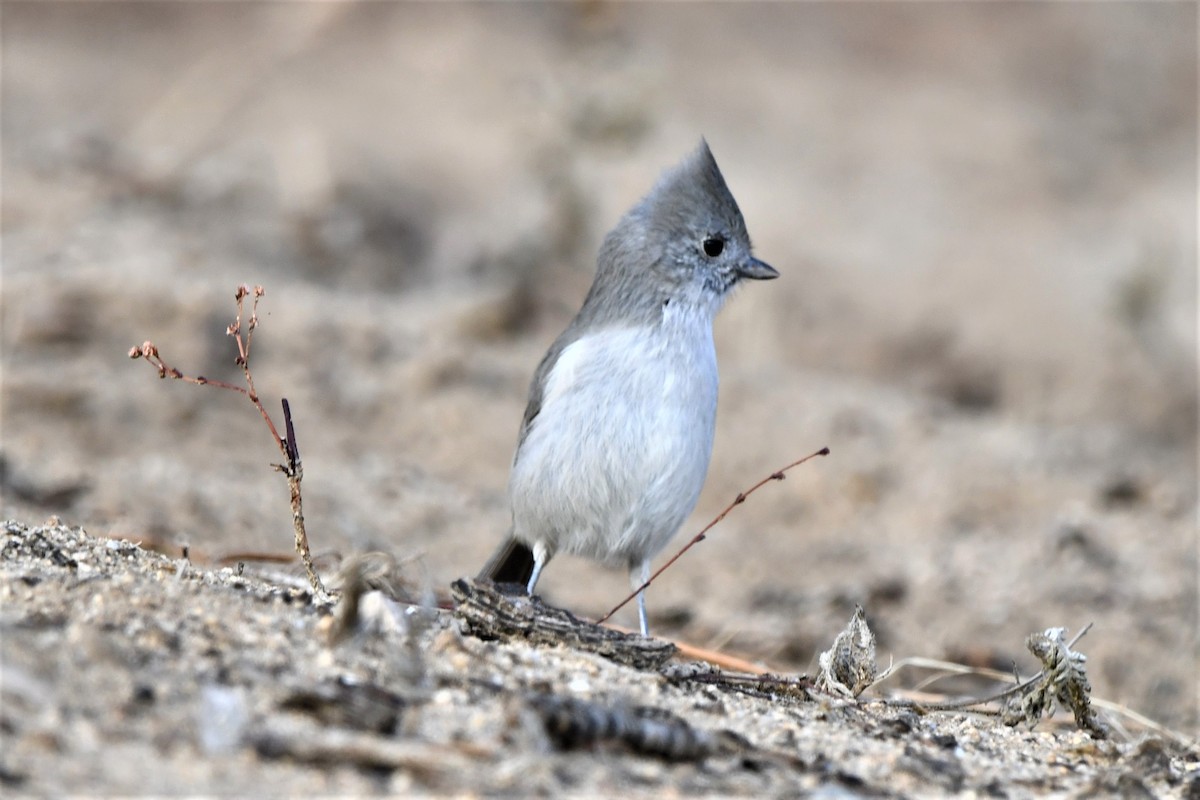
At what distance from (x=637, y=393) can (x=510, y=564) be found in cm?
97

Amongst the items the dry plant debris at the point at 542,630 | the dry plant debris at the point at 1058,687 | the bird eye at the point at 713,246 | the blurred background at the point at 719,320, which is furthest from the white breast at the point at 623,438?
the dry plant debris at the point at 1058,687

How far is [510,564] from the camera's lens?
14.4 ft

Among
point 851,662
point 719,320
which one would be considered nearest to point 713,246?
point 851,662

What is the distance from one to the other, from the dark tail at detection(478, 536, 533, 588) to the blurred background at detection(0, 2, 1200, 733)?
0.53 meters

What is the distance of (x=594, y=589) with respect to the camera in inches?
223

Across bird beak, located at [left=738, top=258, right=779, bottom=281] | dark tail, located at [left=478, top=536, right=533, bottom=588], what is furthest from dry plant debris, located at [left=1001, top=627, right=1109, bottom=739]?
dark tail, located at [left=478, top=536, right=533, bottom=588]

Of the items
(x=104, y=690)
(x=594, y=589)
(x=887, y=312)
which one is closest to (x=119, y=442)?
(x=594, y=589)

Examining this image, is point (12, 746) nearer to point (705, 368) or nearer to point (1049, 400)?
point (705, 368)

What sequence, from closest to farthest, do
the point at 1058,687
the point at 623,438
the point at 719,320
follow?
the point at 1058,687 < the point at 623,438 < the point at 719,320

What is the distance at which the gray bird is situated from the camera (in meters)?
3.71

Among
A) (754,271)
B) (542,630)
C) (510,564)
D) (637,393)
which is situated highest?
(754,271)

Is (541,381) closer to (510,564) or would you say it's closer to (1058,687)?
(510,564)

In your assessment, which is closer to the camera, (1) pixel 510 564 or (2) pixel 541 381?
(2) pixel 541 381

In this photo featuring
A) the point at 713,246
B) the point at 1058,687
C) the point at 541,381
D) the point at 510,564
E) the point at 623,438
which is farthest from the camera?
the point at 510,564
